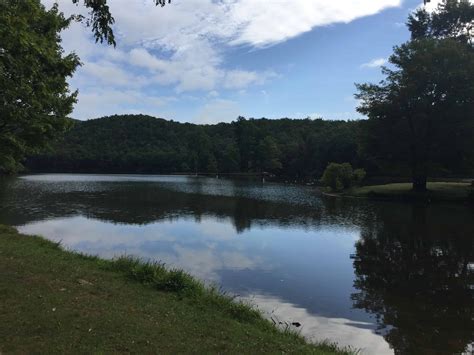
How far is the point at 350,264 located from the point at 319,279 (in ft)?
9.17

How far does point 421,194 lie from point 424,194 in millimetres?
293

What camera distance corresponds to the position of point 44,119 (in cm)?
1769

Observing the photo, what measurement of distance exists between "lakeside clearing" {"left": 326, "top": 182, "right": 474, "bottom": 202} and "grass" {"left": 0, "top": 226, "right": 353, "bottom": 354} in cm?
3952

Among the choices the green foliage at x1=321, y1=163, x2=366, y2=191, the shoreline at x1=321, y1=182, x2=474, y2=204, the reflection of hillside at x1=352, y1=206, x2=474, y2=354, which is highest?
the green foliage at x1=321, y1=163, x2=366, y2=191

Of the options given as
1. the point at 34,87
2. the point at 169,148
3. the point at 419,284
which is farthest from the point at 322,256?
the point at 169,148

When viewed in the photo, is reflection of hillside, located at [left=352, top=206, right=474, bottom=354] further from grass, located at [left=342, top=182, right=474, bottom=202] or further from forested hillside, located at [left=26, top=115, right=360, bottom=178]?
forested hillside, located at [left=26, top=115, right=360, bottom=178]

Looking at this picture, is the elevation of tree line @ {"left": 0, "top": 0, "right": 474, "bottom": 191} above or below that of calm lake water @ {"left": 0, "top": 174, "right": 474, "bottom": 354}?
above

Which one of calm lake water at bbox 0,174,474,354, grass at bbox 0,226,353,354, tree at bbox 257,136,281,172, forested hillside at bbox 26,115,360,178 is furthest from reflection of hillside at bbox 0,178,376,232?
forested hillside at bbox 26,115,360,178

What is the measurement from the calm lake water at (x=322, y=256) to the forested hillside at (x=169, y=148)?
90.2 m

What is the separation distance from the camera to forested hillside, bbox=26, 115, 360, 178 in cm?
13175

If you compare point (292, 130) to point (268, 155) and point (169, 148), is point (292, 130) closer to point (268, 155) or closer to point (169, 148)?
point (268, 155)

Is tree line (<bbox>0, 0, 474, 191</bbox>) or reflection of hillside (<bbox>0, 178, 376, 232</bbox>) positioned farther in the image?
reflection of hillside (<bbox>0, 178, 376, 232</bbox>)

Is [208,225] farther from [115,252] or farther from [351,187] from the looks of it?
[351,187]

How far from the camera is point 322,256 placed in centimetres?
1745
